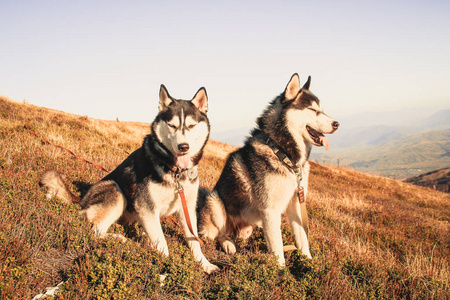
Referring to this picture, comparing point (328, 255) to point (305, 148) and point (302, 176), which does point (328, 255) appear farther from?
point (305, 148)

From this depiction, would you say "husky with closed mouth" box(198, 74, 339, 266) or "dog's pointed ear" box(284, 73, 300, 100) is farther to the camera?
"dog's pointed ear" box(284, 73, 300, 100)

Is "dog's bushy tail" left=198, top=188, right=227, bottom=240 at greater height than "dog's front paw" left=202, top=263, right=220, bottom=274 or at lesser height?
greater

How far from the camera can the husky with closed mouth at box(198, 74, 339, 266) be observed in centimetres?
407

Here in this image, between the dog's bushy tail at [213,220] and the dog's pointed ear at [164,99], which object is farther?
the dog's bushy tail at [213,220]

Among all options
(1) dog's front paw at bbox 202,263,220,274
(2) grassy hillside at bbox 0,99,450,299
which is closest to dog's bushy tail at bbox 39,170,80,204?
(2) grassy hillside at bbox 0,99,450,299

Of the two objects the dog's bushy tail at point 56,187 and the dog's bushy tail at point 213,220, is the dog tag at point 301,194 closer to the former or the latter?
the dog's bushy tail at point 213,220

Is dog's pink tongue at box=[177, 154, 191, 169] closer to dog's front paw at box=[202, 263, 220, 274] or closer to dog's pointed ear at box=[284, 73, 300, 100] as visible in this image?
dog's front paw at box=[202, 263, 220, 274]

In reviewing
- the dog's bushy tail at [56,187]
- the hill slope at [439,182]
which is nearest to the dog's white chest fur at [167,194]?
the dog's bushy tail at [56,187]

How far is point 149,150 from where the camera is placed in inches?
168

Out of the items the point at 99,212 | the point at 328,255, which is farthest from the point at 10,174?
the point at 328,255

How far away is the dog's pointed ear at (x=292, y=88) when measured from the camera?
4344 millimetres

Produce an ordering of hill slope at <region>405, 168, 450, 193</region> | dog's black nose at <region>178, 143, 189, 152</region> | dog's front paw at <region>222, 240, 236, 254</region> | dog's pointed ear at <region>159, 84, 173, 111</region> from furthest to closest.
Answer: hill slope at <region>405, 168, 450, 193</region>
dog's front paw at <region>222, 240, 236, 254</region>
dog's pointed ear at <region>159, 84, 173, 111</region>
dog's black nose at <region>178, 143, 189, 152</region>

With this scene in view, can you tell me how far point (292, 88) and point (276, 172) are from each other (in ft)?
4.85

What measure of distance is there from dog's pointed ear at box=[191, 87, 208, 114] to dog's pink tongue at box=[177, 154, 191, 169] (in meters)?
0.98
